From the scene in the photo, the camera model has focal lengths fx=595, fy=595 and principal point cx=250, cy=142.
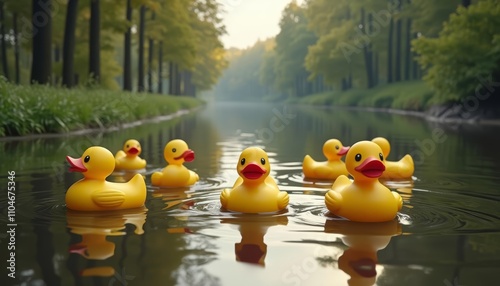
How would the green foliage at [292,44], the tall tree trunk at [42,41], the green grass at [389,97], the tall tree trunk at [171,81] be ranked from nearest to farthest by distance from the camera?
the tall tree trunk at [42,41] → the green grass at [389,97] → the tall tree trunk at [171,81] → the green foliage at [292,44]

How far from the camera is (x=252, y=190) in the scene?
6496 mm

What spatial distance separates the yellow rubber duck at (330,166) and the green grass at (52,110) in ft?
27.4

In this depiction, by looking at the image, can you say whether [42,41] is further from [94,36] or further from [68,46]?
[94,36]

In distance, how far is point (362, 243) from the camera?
521 centimetres

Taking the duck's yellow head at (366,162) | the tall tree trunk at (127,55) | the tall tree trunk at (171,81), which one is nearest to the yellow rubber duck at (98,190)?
the duck's yellow head at (366,162)

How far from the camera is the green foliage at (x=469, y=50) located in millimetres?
25219

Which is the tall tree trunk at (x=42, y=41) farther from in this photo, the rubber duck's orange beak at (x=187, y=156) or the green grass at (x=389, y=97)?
the green grass at (x=389, y=97)

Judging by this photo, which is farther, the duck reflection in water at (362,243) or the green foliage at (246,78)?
the green foliage at (246,78)

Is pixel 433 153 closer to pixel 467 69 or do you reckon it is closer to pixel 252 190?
pixel 252 190

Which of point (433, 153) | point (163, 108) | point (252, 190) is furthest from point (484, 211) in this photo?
point (163, 108)

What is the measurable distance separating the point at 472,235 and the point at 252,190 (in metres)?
2.28

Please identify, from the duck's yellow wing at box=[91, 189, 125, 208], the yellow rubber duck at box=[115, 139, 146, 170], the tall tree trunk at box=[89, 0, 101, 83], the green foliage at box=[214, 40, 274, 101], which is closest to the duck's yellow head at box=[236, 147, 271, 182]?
the duck's yellow wing at box=[91, 189, 125, 208]

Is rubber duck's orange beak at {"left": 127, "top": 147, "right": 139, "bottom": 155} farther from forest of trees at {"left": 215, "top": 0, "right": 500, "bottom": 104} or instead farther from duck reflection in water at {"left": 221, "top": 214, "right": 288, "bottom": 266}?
forest of trees at {"left": 215, "top": 0, "right": 500, "bottom": 104}

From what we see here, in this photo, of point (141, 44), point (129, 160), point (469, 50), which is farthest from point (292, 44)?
point (129, 160)
